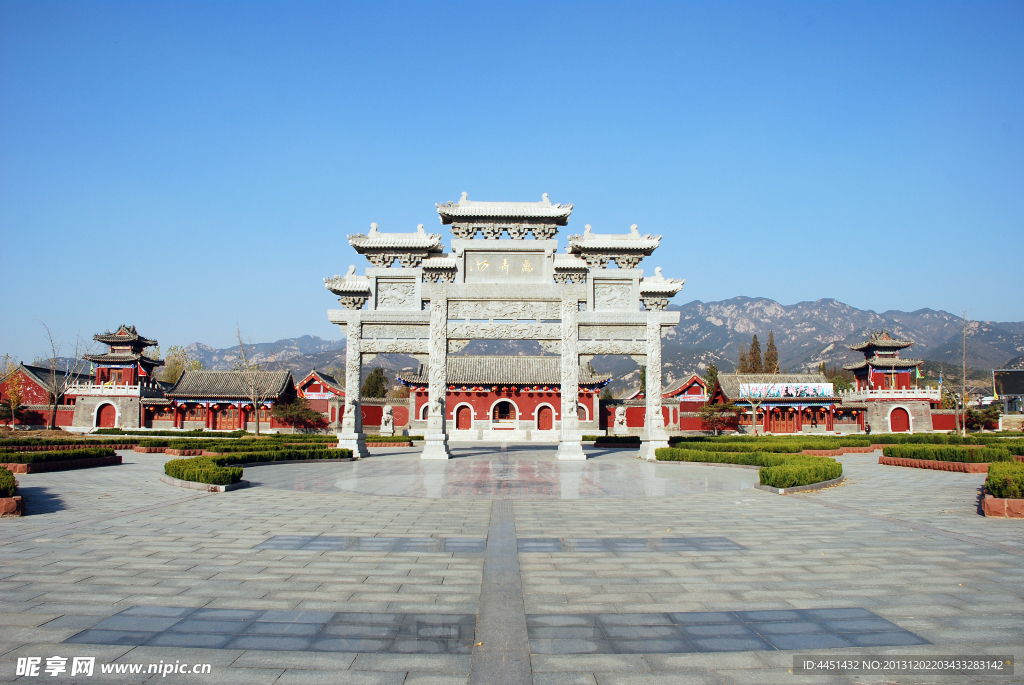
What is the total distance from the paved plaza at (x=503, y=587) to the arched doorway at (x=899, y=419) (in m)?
36.6

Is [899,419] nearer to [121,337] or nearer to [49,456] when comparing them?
[49,456]

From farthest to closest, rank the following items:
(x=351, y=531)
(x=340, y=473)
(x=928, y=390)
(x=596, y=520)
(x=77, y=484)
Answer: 1. (x=928, y=390)
2. (x=340, y=473)
3. (x=77, y=484)
4. (x=596, y=520)
5. (x=351, y=531)

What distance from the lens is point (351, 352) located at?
2016 cm

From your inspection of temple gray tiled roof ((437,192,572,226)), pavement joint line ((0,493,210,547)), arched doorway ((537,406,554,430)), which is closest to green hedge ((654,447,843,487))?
temple gray tiled roof ((437,192,572,226))

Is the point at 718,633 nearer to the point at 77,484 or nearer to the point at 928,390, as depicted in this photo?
the point at 77,484

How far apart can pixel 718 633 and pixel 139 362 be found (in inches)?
1945

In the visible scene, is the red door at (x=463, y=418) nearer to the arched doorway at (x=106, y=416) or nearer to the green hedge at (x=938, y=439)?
the green hedge at (x=938, y=439)

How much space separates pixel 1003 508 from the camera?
8.27 metres

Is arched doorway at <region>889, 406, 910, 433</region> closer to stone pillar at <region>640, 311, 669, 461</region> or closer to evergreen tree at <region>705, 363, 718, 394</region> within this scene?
evergreen tree at <region>705, 363, 718, 394</region>

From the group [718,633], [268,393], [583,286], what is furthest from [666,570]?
[268,393]

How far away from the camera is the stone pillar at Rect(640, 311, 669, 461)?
19.7 meters

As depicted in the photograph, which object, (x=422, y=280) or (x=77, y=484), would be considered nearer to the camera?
(x=77, y=484)

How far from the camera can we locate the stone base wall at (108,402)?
41656mm

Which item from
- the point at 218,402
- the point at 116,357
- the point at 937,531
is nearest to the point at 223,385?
the point at 218,402
